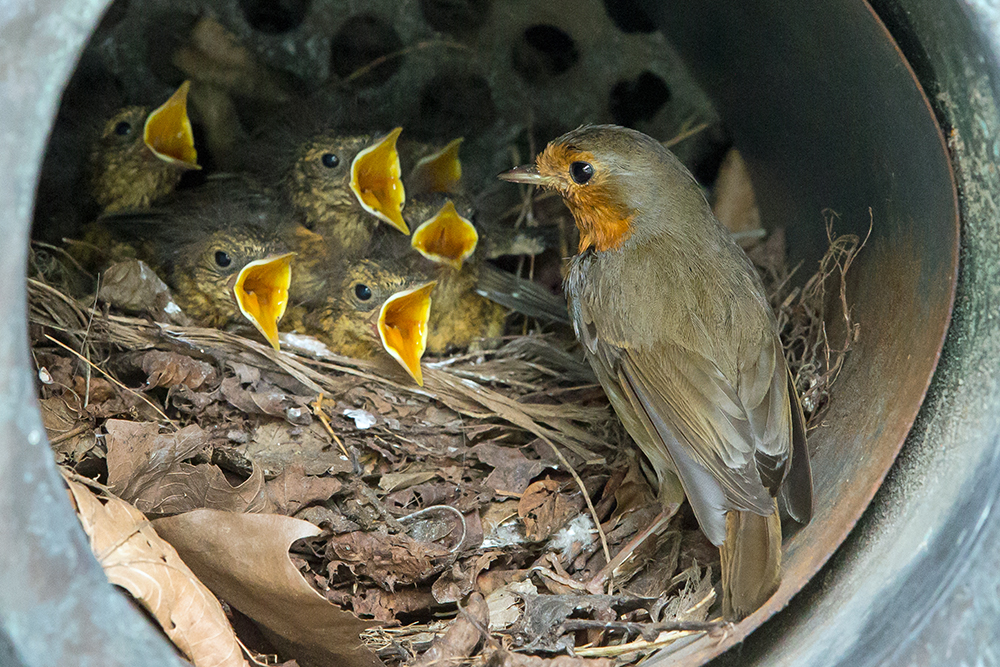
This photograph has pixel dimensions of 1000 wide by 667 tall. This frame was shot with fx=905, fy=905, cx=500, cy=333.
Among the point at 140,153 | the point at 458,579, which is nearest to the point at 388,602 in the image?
the point at 458,579

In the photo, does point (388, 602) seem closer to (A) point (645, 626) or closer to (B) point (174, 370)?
(A) point (645, 626)

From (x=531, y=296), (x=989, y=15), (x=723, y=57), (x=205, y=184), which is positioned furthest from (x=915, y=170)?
(x=205, y=184)

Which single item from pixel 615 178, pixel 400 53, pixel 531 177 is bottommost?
pixel 400 53

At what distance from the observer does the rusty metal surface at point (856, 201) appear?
2471mm

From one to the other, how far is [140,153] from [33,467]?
94.0 inches

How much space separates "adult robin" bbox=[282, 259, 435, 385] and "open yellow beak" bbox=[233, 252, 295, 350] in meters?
0.22

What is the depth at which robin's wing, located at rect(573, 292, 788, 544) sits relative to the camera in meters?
2.88

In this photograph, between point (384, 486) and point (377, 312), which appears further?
point (377, 312)

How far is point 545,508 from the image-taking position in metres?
3.36

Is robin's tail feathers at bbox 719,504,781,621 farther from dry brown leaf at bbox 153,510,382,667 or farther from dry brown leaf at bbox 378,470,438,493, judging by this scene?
dry brown leaf at bbox 378,470,438,493

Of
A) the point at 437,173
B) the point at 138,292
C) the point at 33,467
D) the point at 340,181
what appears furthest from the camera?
the point at 437,173

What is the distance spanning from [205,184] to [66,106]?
0.65 m

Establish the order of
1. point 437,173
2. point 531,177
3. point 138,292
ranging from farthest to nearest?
1. point 437,173
2. point 138,292
3. point 531,177

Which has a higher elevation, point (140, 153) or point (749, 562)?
point (749, 562)
